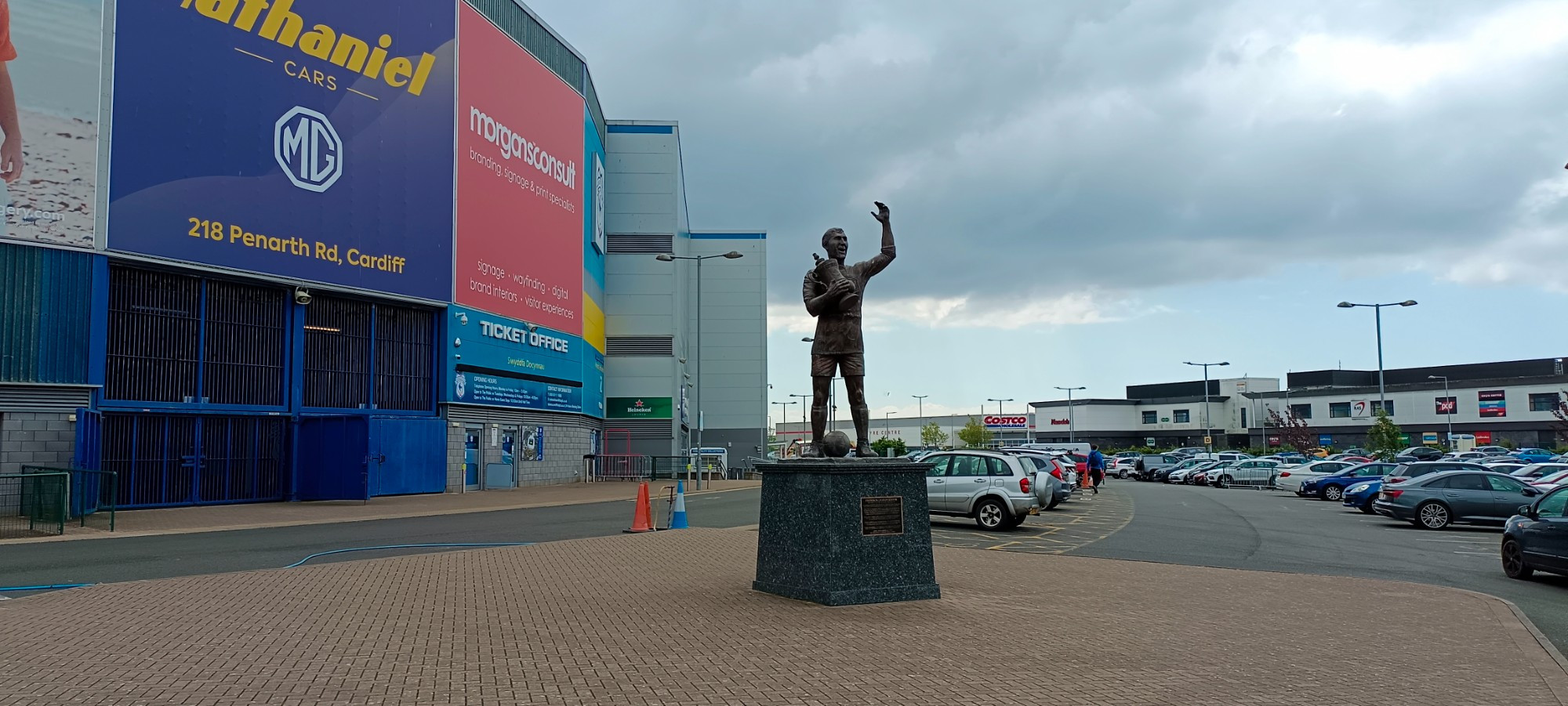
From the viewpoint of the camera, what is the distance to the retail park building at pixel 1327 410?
79.1m

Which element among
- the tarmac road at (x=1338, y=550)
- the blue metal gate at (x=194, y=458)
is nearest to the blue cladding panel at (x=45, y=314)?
the blue metal gate at (x=194, y=458)

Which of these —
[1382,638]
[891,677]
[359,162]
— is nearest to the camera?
[891,677]

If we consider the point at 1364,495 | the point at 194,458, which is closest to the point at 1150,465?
the point at 1364,495

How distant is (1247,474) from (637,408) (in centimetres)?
3189

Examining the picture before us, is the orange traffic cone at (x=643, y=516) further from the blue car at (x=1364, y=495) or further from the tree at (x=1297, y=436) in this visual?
the tree at (x=1297, y=436)

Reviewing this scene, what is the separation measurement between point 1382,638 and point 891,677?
185 inches

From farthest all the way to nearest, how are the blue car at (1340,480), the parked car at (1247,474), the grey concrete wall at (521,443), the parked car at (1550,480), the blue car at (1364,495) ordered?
1. the parked car at (1247,474)
2. the grey concrete wall at (521,443)
3. the blue car at (1340,480)
4. the blue car at (1364,495)
5. the parked car at (1550,480)

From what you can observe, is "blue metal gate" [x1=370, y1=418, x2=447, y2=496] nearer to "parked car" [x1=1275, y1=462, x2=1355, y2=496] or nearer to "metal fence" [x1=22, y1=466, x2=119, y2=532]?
"metal fence" [x1=22, y1=466, x2=119, y2=532]

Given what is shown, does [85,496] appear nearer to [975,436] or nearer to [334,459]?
[334,459]

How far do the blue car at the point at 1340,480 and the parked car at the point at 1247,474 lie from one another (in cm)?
1139

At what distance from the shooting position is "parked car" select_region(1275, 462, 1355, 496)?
38719mm

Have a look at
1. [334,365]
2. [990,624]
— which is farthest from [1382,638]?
[334,365]

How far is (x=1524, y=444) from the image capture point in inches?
3093

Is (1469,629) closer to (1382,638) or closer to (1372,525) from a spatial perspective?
(1382,638)
